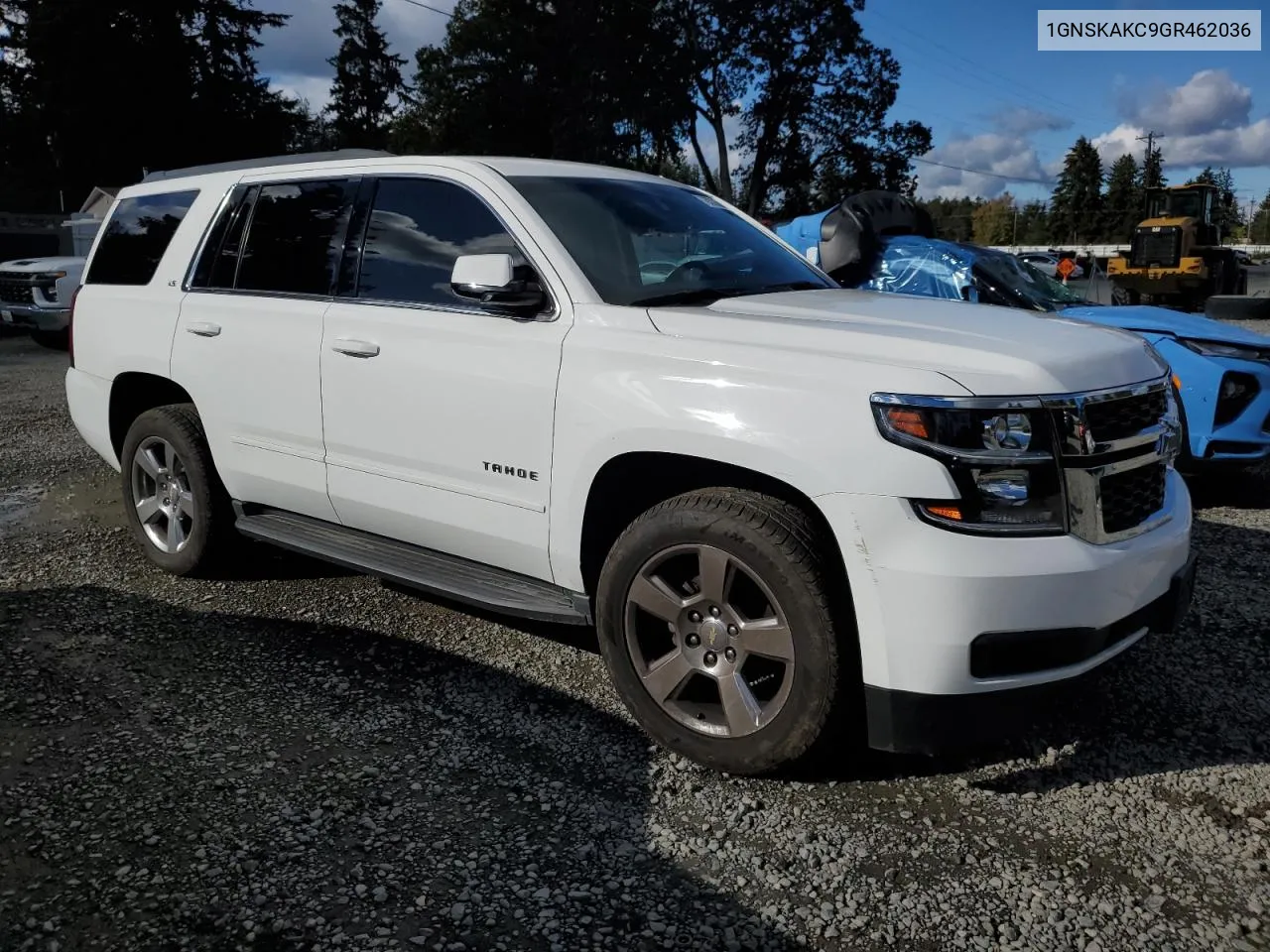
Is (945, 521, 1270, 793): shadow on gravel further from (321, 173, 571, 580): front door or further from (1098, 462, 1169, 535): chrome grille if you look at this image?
(321, 173, 571, 580): front door

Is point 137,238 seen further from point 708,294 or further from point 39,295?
point 39,295

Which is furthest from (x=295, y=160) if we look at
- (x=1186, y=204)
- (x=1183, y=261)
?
(x=1186, y=204)

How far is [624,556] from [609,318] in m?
0.75

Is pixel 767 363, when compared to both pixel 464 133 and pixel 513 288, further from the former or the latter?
pixel 464 133

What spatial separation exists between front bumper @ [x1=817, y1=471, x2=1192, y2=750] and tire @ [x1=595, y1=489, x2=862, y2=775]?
11 cm

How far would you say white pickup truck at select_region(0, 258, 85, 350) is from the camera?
13656 millimetres

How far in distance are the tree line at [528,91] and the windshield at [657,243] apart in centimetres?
3508

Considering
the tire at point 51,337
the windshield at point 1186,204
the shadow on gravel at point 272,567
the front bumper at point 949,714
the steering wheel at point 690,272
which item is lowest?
the shadow on gravel at point 272,567

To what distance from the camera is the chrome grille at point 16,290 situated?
1380 cm

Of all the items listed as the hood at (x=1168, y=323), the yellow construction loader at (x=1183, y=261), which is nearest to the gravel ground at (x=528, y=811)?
the hood at (x=1168, y=323)

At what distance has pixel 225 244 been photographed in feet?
14.8

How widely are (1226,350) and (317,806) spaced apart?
5633mm

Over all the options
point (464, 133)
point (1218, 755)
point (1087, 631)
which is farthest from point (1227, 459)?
point (464, 133)

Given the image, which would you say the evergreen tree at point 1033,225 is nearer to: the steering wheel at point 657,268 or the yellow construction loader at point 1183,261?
the yellow construction loader at point 1183,261
